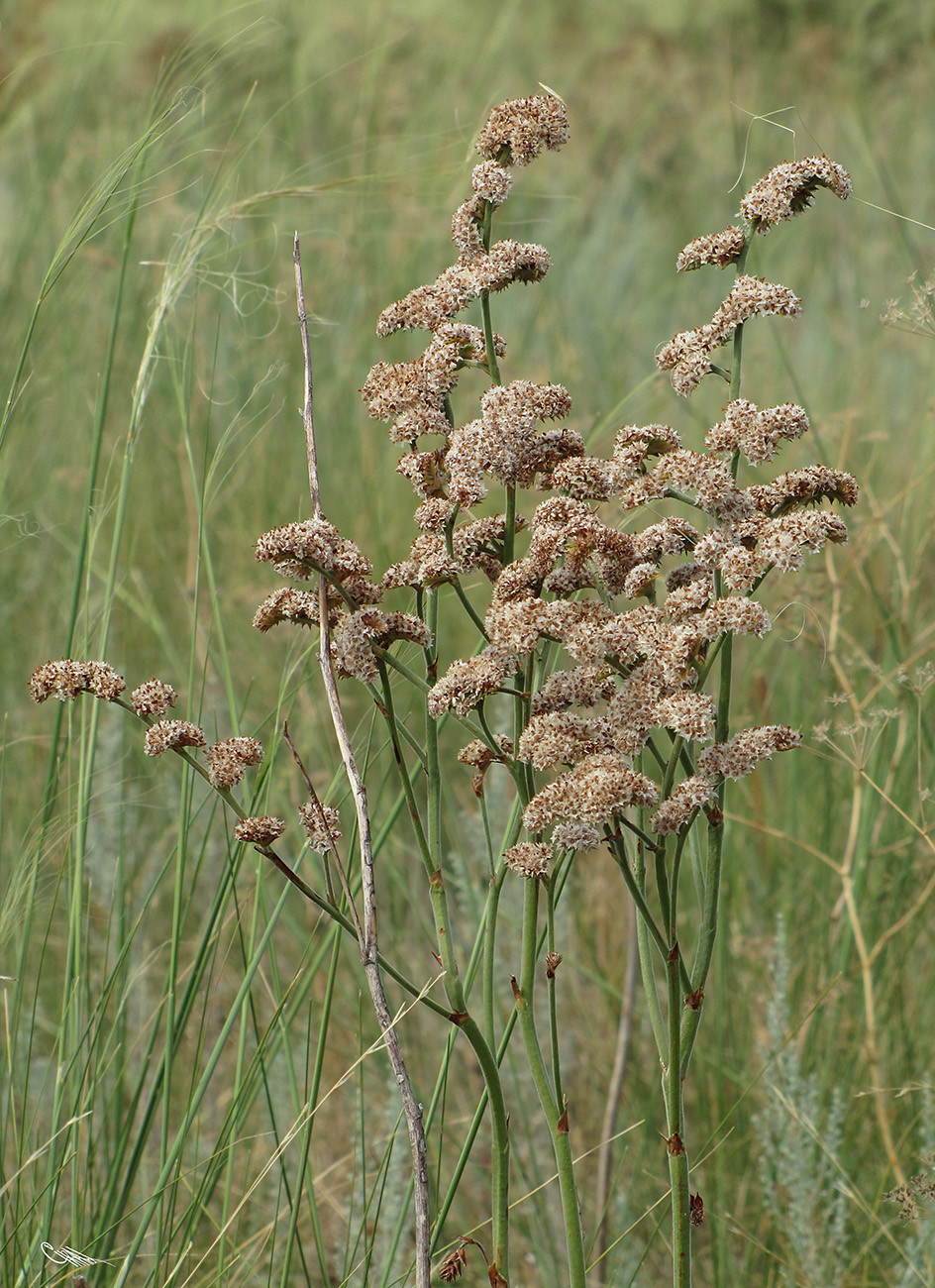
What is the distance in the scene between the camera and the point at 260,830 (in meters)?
0.80

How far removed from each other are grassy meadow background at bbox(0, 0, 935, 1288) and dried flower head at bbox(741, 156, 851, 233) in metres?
0.13

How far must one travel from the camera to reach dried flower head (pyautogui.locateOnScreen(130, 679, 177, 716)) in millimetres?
844

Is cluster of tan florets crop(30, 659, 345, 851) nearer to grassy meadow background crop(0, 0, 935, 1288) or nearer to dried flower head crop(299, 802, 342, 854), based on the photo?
dried flower head crop(299, 802, 342, 854)

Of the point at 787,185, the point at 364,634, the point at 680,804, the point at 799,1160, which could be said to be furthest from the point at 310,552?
the point at 799,1160

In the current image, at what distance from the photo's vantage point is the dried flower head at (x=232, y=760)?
83 cm

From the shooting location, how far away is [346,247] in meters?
3.08

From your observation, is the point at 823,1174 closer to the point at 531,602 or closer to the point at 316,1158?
the point at 316,1158

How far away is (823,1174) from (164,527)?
1.90m

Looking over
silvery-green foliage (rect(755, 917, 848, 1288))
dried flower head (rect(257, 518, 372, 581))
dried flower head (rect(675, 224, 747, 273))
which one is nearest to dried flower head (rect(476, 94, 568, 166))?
dried flower head (rect(675, 224, 747, 273))

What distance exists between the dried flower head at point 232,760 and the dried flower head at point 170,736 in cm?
2

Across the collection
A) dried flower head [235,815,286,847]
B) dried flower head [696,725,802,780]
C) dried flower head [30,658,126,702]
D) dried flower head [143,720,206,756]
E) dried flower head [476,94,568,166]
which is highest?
dried flower head [476,94,568,166]

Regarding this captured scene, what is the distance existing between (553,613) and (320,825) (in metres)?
0.24

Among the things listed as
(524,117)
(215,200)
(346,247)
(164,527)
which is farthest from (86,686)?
(346,247)

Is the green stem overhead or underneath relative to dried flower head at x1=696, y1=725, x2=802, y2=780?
underneath
